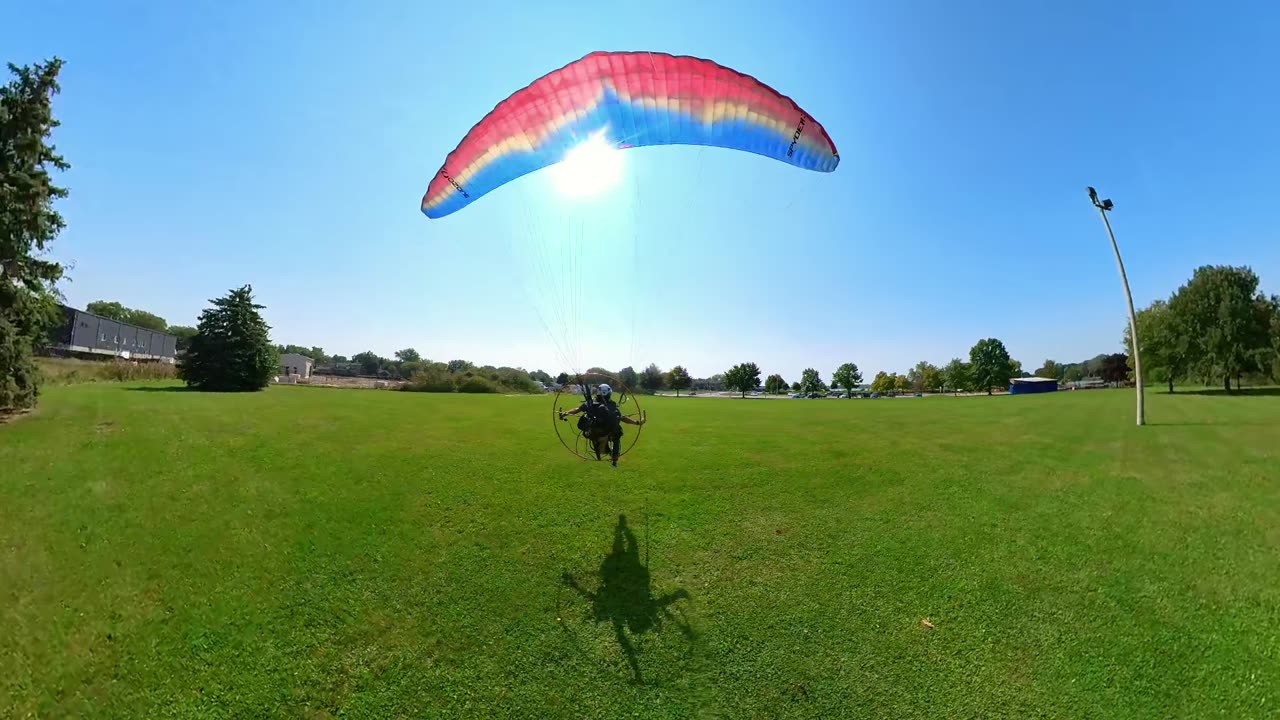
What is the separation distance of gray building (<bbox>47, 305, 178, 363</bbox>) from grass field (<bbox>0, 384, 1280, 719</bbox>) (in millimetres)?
46856

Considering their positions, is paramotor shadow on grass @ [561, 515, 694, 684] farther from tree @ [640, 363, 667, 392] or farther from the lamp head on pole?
tree @ [640, 363, 667, 392]

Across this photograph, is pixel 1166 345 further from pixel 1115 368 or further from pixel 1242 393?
pixel 1115 368

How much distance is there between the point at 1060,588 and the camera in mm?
7570

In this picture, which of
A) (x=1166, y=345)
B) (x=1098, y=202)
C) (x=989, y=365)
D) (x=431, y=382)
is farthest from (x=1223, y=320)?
(x=431, y=382)

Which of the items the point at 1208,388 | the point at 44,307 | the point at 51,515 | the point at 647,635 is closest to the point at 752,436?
the point at 647,635

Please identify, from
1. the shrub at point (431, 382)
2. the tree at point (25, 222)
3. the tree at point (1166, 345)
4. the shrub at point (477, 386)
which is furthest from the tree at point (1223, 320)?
the tree at point (25, 222)

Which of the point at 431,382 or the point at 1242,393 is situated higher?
the point at 1242,393

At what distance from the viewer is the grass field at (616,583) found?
593cm

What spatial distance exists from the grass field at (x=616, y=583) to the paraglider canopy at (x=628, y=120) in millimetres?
7277

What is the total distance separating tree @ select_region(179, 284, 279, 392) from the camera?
88.5 ft

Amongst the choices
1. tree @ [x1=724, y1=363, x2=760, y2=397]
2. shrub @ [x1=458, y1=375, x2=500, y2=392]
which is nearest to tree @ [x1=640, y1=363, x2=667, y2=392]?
shrub @ [x1=458, y1=375, x2=500, y2=392]

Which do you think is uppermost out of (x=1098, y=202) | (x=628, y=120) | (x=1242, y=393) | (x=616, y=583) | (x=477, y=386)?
(x=1098, y=202)

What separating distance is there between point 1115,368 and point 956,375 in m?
26.1

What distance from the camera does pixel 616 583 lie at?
7.93m
